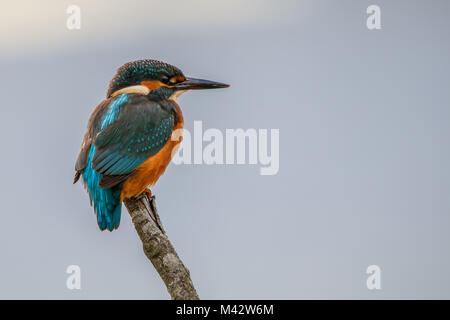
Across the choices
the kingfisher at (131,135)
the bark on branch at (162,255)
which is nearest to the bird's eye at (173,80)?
the kingfisher at (131,135)

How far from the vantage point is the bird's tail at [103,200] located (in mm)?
2590

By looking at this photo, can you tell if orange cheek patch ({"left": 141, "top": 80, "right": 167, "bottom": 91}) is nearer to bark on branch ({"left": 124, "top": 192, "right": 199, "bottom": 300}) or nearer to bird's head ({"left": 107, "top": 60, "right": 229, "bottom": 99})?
bird's head ({"left": 107, "top": 60, "right": 229, "bottom": 99})

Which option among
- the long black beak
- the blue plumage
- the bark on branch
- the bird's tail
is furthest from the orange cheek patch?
the bark on branch

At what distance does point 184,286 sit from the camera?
1.79 meters

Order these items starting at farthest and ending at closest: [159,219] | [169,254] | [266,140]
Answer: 1. [266,140]
2. [159,219]
3. [169,254]

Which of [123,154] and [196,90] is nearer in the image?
[123,154]

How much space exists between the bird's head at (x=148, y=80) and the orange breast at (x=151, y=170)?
0.68 ft

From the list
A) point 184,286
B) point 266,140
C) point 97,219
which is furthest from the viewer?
point 266,140

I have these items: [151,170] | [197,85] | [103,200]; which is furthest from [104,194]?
[197,85]

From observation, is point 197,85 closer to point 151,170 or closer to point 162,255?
point 151,170
